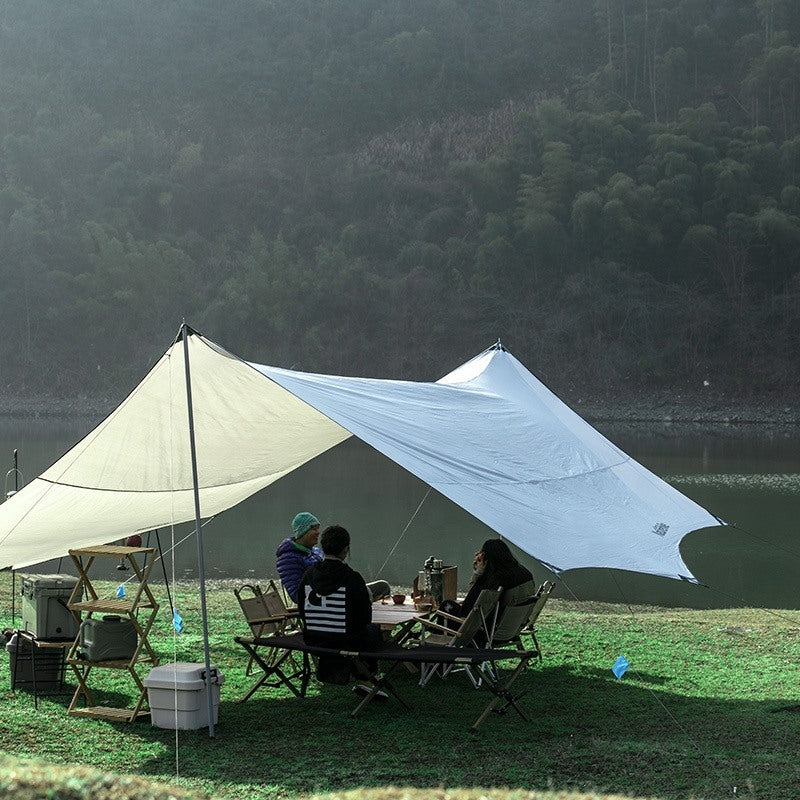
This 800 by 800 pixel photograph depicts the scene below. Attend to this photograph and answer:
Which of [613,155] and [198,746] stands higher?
[613,155]

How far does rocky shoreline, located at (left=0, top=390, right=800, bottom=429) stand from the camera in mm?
40531

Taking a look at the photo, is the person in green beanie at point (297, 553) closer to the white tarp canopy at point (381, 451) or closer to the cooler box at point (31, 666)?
the white tarp canopy at point (381, 451)

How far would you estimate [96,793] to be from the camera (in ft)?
9.32

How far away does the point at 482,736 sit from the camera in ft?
14.0

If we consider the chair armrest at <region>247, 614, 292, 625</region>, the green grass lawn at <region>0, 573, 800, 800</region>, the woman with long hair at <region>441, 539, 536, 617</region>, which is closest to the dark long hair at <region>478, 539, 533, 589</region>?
the woman with long hair at <region>441, 539, 536, 617</region>

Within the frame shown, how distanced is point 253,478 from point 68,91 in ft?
203

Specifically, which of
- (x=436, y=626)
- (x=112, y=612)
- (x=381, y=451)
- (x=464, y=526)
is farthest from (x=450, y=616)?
(x=464, y=526)

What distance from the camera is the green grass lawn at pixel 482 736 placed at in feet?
12.2

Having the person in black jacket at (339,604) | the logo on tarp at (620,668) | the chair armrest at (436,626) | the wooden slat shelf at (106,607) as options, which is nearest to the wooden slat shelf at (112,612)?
the wooden slat shelf at (106,607)

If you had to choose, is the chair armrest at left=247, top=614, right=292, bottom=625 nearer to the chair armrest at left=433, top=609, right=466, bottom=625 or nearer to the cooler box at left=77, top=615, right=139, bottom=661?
the cooler box at left=77, top=615, right=139, bottom=661

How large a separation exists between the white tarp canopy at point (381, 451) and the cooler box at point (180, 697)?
1.09m

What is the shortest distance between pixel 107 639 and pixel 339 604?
3.20ft

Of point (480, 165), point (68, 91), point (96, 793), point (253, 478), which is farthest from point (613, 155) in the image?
point (96, 793)

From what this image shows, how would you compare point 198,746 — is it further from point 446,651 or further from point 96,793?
point 96,793
